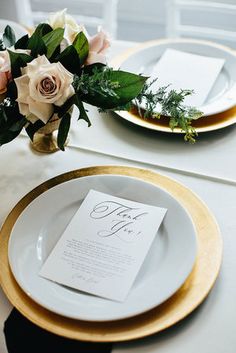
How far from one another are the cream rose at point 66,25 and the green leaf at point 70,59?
4 centimetres

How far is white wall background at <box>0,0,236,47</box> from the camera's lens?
322 centimetres

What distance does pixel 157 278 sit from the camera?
30.4 inches

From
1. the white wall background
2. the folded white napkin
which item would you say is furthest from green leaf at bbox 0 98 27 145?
the white wall background

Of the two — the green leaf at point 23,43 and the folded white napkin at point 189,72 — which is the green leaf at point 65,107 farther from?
the folded white napkin at point 189,72

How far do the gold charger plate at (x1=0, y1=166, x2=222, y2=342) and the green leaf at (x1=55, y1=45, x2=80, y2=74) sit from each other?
0.26 metres

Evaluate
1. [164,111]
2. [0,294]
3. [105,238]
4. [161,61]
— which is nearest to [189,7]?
[161,61]

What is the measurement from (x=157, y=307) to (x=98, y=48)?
1.61ft

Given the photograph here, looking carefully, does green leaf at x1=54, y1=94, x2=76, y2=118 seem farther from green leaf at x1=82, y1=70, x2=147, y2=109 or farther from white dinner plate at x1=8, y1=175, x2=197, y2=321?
white dinner plate at x1=8, y1=175, x2=197, y2=321

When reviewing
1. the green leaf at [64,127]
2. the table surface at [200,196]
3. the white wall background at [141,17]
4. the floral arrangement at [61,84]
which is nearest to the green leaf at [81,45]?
the floral arrangement at [61,84]

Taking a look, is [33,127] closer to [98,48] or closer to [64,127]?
[64,127]

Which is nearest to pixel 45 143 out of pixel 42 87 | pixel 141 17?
pixel 42 87

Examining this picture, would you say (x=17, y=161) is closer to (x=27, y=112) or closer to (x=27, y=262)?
(x=27, y=112)

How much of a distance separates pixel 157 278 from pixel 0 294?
25 centimetres

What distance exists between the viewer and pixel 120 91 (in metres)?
0.92
